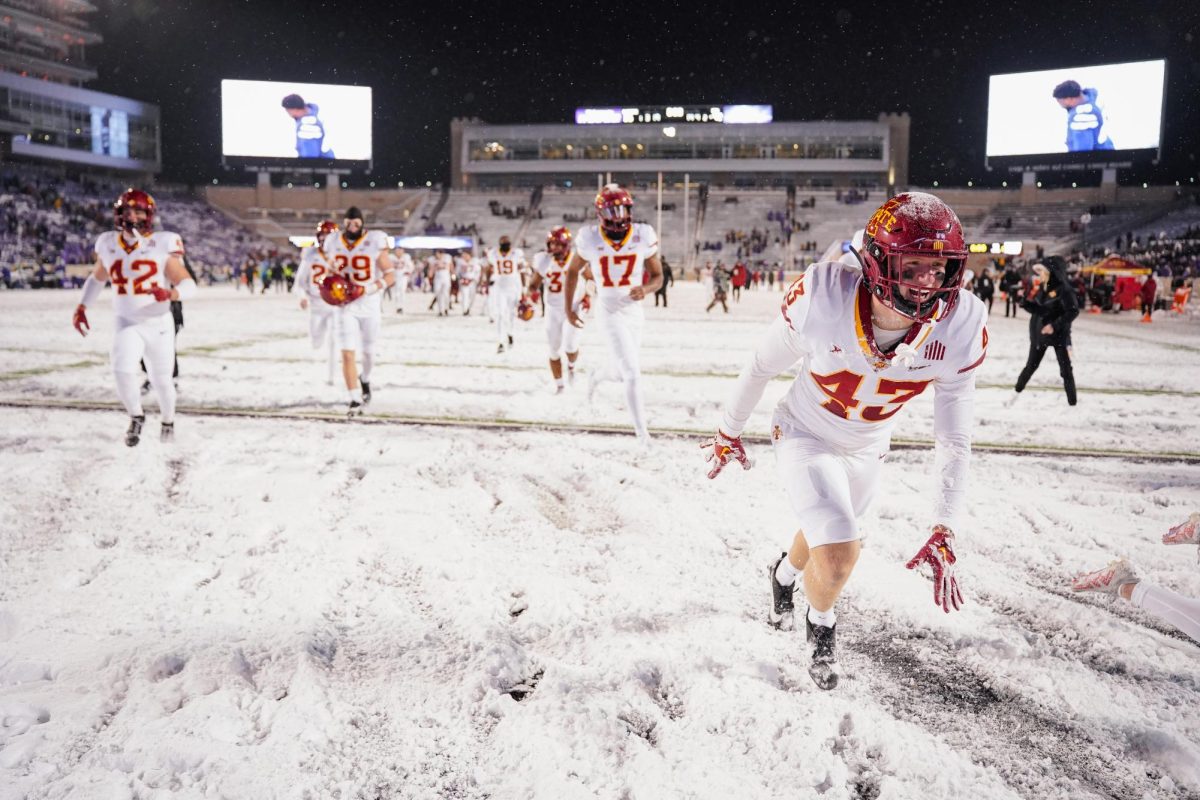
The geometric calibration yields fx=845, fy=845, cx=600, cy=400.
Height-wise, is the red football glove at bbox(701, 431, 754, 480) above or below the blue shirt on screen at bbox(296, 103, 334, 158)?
below

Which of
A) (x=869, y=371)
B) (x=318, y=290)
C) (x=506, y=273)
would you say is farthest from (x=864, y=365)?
(x=506, y=273)

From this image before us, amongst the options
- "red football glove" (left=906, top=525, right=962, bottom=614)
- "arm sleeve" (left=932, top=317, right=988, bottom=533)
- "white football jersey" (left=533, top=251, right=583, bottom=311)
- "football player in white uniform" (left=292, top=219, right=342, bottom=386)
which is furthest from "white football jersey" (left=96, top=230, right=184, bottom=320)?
"red football glove" (left=906, top=525, right=962, bottom=614)

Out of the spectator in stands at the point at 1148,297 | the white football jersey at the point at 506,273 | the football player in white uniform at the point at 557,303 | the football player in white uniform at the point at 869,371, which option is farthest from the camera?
the spectator in stands at the point at 1148,297

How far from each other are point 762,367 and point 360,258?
5.85 metres

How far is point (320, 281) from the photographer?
8586 millimetres

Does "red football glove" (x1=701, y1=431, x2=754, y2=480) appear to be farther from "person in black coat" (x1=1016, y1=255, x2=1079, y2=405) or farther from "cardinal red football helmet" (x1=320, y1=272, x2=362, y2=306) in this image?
"person in black coat" (x1=1016, y1=255, x2=1079, y2=405)

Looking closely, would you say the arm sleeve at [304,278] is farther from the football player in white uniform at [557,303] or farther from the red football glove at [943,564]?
the red football glove at [943,564]

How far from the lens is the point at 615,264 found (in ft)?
23.1

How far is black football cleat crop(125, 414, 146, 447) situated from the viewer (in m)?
6.62

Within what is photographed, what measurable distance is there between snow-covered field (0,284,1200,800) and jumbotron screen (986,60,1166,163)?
58.7 m

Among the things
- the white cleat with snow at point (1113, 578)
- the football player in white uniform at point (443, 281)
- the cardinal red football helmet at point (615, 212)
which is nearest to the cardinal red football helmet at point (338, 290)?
the cardinal red football helmet at point (615, 212)

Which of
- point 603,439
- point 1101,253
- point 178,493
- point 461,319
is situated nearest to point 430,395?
point 603,439

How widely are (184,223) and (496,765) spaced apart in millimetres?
64192

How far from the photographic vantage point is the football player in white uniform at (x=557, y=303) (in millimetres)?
9641
